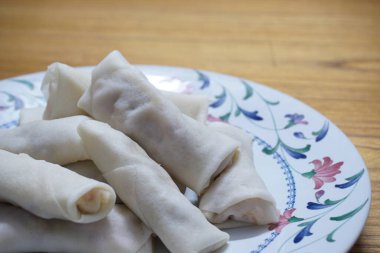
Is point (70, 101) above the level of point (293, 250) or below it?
above

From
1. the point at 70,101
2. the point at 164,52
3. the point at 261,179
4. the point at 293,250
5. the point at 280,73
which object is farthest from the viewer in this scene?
the point at 164,52

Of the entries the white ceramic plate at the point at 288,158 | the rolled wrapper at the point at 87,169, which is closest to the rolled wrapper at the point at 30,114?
the white ceramic plate at the point at 288,158

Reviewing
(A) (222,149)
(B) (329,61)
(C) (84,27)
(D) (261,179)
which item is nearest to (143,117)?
(A) (222,149)

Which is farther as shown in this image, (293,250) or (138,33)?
(138,33)

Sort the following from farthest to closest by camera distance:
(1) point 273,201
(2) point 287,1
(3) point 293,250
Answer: (2) point 287,1 → (1) point 273,201 → (3) point 293,250

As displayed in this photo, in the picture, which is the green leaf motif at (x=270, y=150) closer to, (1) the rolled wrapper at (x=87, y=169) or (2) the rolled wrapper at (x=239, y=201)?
(2) the rolled wrapper at (x=239, y=201)

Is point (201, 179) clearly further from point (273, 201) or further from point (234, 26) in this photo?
point (234, 26)
